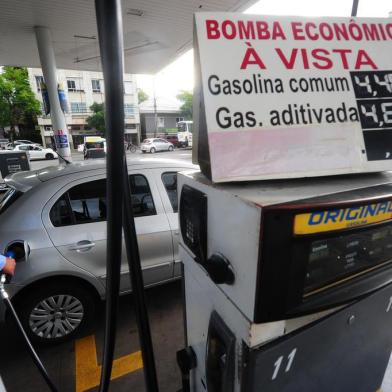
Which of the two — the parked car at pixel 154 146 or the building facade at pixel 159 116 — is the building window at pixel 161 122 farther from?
the parked car at pixel 154 146

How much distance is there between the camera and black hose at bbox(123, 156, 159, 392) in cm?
94

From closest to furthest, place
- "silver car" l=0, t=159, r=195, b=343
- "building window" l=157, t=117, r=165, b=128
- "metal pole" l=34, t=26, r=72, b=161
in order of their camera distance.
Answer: "silver car" l=0, t=159, r=195, b=343, "metal pole" l=34, t=26, r=72, b=161, "building window" l=157, t=117, r=165, b=128

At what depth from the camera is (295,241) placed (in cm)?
71

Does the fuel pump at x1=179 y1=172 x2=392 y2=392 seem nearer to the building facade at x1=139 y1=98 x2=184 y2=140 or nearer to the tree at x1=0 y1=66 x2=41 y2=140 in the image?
the tree at x1=0 y1=66 x2=41 y2=140

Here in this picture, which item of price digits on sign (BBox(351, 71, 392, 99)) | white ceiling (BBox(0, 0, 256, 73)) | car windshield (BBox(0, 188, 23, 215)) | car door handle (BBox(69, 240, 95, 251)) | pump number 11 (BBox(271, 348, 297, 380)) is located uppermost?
white ceiling (BBox(0, 0, 256, 73))

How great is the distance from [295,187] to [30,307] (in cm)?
245

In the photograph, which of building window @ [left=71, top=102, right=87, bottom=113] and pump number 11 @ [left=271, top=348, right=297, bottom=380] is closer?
pump number 11 @ [left=271, top=348, right=297, bottom=380]

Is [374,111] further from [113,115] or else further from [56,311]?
[56,311]

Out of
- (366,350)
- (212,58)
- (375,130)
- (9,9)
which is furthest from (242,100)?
(9,9)

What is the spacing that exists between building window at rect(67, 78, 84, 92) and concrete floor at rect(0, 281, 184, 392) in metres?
34.7

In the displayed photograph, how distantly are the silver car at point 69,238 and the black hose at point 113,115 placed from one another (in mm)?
1692

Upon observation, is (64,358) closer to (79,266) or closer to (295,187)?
(79,266)

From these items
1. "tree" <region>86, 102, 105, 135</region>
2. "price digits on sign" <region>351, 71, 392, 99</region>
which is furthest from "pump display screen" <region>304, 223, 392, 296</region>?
"tree" <region>86, 102, 105, 135</region>

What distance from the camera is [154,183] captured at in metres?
2.84
